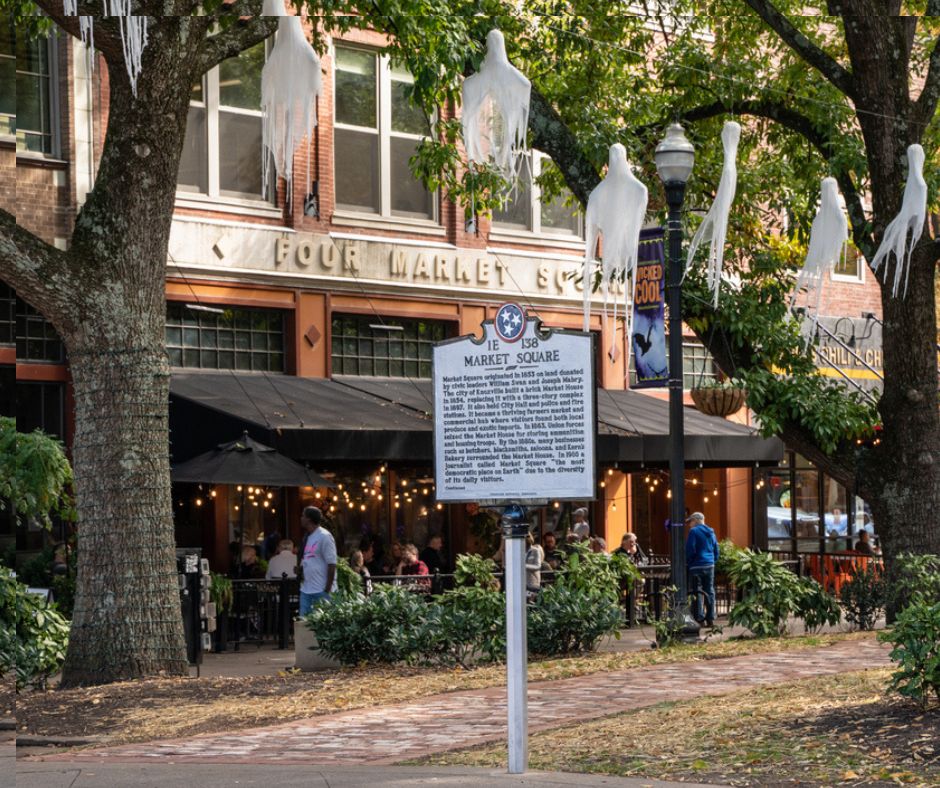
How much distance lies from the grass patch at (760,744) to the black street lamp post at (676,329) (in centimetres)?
552

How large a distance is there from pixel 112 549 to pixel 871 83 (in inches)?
420

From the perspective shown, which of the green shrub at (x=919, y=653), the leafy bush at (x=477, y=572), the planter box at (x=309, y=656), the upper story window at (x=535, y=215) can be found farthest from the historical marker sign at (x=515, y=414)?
the upper story window at (x=535, y=215)

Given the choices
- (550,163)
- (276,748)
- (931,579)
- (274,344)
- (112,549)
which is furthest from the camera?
(274,344)

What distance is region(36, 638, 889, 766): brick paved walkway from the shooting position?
10883 mm

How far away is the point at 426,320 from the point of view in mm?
26734

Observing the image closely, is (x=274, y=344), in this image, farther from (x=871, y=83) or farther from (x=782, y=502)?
(x=782, y=502)

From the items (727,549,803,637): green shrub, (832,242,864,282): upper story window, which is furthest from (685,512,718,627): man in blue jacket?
(832,242,864,282): upper story window

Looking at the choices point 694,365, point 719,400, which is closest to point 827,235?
point 719,400

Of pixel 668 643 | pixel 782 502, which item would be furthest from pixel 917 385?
pixel 782 502

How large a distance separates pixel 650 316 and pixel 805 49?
12.7ft

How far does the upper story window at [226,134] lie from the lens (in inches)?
941

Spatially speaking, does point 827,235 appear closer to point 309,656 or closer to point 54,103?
point 309,656

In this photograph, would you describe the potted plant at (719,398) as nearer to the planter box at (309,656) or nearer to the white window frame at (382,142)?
the white window frame at (382,142)

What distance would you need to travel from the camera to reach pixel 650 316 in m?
19.0
